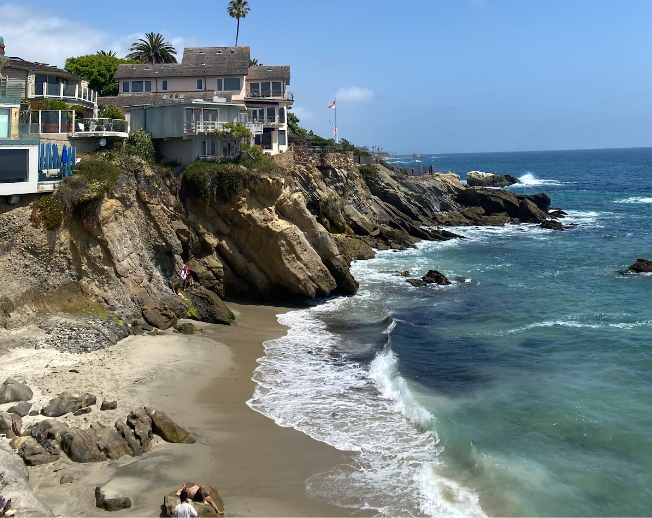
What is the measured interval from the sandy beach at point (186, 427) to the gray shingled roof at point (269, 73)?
31173 millimetres

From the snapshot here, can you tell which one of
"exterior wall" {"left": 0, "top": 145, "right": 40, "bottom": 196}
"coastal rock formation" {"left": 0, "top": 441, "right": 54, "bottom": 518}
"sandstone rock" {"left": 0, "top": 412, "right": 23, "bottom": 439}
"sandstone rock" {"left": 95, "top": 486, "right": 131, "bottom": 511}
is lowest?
"sandstone rock" {"left": 95, "top": 486, "right": 131, "bottom": 511}

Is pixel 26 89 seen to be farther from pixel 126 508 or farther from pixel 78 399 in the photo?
pixel 126 508

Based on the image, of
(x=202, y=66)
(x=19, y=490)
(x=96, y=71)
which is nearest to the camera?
(x=19, y=490)

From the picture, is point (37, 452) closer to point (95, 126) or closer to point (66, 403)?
point (66, 403)

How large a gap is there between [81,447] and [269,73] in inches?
1685

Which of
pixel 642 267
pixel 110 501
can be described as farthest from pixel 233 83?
pixel 110 501

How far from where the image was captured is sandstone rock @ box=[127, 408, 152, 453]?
18.3m

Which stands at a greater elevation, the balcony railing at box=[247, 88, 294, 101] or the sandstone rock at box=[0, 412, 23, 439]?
the balcony railing at box=[247, 88, 294, 101]

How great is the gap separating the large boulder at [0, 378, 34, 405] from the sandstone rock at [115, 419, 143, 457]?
136 inches

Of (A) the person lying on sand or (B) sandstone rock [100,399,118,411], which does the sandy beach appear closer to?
(B) sandstone rock [100,399,118,411]

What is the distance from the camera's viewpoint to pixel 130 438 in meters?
18.1

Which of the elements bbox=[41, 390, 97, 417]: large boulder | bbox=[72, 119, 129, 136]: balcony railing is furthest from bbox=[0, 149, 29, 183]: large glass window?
bbox=[41, 390, 97, 417]: large boulder

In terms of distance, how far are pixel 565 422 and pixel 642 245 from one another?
40336 mm

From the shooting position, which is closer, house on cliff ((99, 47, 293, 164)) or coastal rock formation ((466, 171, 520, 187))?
house on cliff ((99, 47, 293, 164))
